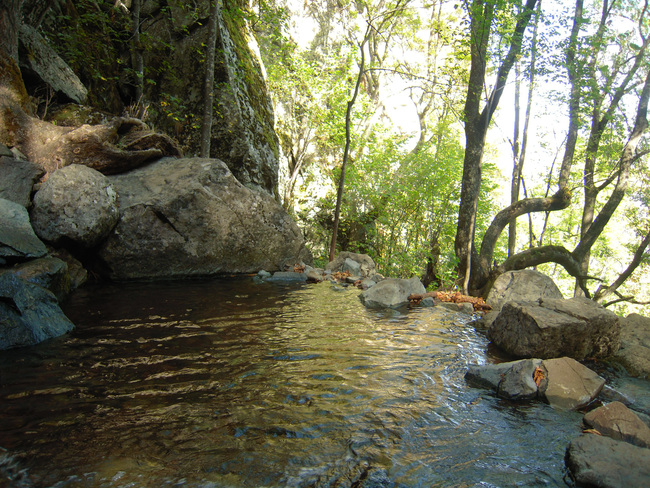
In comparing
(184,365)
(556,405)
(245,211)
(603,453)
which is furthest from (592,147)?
(184,365)

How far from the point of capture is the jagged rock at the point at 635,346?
4.21 meters

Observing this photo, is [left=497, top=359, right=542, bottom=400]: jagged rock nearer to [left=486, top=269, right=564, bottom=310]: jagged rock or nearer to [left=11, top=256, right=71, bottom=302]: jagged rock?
[left=486, top=269, right=564, bottom=310]: jagged rock

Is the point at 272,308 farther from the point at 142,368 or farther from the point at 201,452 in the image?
the point at 201,452

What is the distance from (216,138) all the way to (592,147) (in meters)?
12.0

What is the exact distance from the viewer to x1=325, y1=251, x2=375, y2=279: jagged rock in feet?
36.7

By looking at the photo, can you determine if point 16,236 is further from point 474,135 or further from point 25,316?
point 474,135

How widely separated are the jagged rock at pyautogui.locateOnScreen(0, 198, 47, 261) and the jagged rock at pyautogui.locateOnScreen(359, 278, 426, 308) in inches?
198

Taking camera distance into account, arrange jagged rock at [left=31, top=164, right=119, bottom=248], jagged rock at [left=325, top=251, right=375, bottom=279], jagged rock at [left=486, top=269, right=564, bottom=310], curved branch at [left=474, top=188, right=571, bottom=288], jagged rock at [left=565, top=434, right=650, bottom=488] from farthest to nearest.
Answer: jagged rock at [left=325, top=251, right=375, bottom=279]
curved branch at [left=474, top=188, right=571, bottom=288]
jagged rock at [left=486, top=269, right=564, bottom=310]
jagged rock at [left=31, top=164, right=119, bottom=248]
jagged rock at [left=565, top=434, right=650, bottom=488]

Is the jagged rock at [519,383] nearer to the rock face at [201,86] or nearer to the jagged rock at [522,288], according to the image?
the jagged rock at [522,288]

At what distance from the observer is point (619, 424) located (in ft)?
8.54

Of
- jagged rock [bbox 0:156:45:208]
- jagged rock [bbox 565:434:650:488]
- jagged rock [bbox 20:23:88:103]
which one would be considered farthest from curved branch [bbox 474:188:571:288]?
jagged rock [bbox 20:23:88:103]

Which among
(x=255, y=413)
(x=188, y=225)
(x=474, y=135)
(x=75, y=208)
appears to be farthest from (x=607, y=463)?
(x=474, y=135)

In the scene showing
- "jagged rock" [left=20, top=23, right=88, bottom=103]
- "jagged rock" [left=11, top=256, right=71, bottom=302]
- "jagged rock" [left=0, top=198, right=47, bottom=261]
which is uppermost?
"jagged rock" [left=20, top=23, right=88, bottom=103]

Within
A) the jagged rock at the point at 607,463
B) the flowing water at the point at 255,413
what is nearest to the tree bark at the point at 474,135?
the flowing water at the point at 255,413
